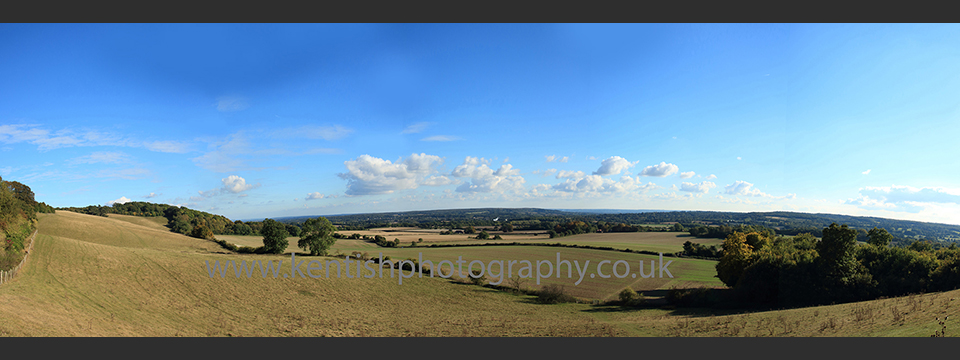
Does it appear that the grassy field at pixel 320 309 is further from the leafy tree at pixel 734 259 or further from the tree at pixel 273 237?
the tree at pixel 273 237

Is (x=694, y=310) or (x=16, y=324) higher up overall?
(x=16, y=324)

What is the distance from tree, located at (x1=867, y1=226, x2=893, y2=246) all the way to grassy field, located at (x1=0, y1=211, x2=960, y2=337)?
11.7m

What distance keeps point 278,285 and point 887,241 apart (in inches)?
1885

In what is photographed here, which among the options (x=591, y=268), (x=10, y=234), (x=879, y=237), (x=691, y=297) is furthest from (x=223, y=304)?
(x=879, y=237)

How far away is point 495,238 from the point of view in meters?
82.0

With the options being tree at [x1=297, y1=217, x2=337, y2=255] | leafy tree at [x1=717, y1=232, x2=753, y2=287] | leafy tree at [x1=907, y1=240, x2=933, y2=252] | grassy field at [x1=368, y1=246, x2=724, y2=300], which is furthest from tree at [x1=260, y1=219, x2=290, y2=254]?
leafy tree at [x1=907, y1=240, x2=933, y2=252]

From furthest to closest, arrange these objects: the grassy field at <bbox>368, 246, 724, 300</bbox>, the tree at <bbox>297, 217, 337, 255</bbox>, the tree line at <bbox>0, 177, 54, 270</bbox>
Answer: the tree at <bbox>297, 217, 337, 255</bbox> → the grassy field at <bbox>368, 246, 724, 300</bbox> → the tree line at <bbox>0, 177, 54, 270</bbox>

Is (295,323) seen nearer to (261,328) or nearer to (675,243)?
(261,328)

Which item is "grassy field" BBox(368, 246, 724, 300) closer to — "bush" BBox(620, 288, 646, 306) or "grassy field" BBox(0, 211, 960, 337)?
"grassy field" BBox(0, 211, 960, 337)

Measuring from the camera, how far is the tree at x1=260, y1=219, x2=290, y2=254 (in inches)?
1901

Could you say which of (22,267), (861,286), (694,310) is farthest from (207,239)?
(861,286)

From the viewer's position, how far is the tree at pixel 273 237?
4828 cm

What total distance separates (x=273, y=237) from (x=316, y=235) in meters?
7.34

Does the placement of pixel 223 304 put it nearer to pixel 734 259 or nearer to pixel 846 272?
pixel 734 259
